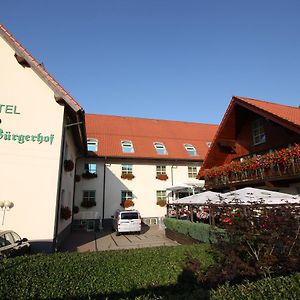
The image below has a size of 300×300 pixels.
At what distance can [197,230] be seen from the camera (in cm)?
1323

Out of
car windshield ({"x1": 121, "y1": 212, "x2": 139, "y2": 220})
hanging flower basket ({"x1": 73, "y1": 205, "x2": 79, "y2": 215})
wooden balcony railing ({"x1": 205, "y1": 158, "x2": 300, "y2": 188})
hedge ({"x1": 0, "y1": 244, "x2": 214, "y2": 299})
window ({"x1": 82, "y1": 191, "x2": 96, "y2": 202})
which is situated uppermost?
wooden balcony railing ({"x1": 205, "y1": 158, "x2": 300, "y2": 188})

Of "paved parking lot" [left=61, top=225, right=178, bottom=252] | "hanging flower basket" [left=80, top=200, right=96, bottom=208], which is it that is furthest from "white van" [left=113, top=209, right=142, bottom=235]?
"hanging flower basket" [left=80, top=200, right=96, bottom=208]

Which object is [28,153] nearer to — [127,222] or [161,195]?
[127,222]

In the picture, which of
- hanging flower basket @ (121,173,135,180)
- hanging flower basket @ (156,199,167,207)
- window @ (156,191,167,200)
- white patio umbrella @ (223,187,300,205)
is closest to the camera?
white patio umbrella @ (223,187,300,205)

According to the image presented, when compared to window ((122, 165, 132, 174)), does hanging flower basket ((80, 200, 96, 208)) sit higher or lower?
lower

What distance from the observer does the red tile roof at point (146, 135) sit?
83.8 ft

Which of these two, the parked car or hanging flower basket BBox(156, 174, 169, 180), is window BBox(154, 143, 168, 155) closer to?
hanging flower basket BBox(156, 174, 169, 180)

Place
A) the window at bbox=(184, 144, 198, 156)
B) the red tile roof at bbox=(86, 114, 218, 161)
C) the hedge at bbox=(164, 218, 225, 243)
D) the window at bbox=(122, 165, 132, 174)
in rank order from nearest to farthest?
the hedge at bbox=(164, 218, 225, 243) → the window at bbox=(122, 165, 132, 174) → the red tile roof at bbox=(86, 114, 218, 161) → the window at bbox=(184, 144, 198, 156)

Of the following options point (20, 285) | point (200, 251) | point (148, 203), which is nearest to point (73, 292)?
point (20, 285)

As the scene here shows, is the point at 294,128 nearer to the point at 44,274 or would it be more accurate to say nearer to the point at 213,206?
the point at 213,206

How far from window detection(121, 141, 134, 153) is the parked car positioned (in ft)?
51.9

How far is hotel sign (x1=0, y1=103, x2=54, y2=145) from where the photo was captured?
1170 centimetres

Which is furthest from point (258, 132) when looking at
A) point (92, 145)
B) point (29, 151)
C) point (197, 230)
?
point (29, 151)

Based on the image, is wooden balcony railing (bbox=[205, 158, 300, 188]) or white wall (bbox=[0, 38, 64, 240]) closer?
white wall (bbox=[0, 38, 64, 240])
